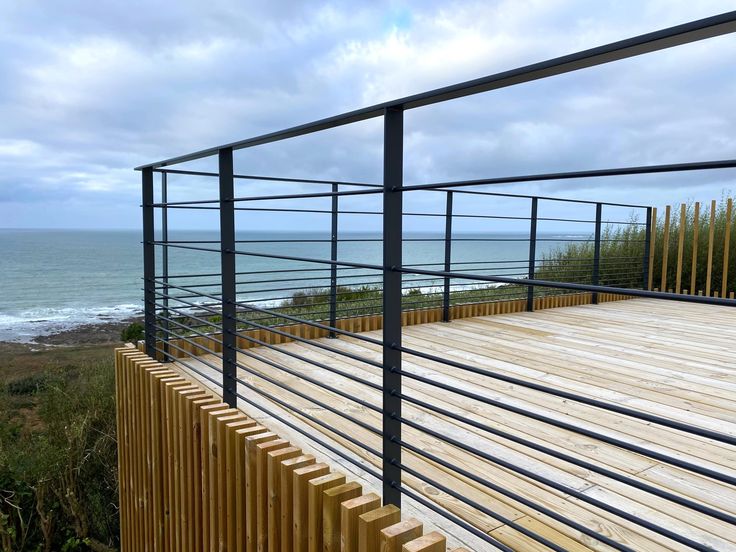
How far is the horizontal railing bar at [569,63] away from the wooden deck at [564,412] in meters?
1.13

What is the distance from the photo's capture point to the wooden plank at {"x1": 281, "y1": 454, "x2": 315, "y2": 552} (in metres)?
1.70

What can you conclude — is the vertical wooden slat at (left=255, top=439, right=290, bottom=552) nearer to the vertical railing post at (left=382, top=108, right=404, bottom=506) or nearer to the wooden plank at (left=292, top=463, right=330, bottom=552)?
the wooden plank at (left=292, top=463, right=330, bottom=552)

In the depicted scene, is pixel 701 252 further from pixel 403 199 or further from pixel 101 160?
pixel 101 160

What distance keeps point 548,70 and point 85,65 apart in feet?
52.9

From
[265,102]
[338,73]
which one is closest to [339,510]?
[338,73]

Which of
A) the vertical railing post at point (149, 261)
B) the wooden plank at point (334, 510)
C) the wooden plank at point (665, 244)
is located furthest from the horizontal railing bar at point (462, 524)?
the wooden plank at point (665, 244)

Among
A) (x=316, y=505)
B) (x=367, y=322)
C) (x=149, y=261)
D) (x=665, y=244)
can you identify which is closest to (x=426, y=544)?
(x=316, y=505)

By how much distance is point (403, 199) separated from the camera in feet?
4.84

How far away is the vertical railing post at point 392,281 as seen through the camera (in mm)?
1450

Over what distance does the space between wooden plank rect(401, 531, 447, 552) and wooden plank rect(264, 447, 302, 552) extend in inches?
23.5

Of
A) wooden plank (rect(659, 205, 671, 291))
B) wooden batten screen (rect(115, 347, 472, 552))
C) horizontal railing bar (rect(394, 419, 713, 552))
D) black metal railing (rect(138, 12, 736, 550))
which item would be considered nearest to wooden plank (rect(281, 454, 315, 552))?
wooden batten screen (rect(115, 347, 472, 552))

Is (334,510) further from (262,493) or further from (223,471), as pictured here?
(223,471)

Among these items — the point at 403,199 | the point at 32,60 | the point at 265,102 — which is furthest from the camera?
the point at 32,60

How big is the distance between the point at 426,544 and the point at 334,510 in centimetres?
32
